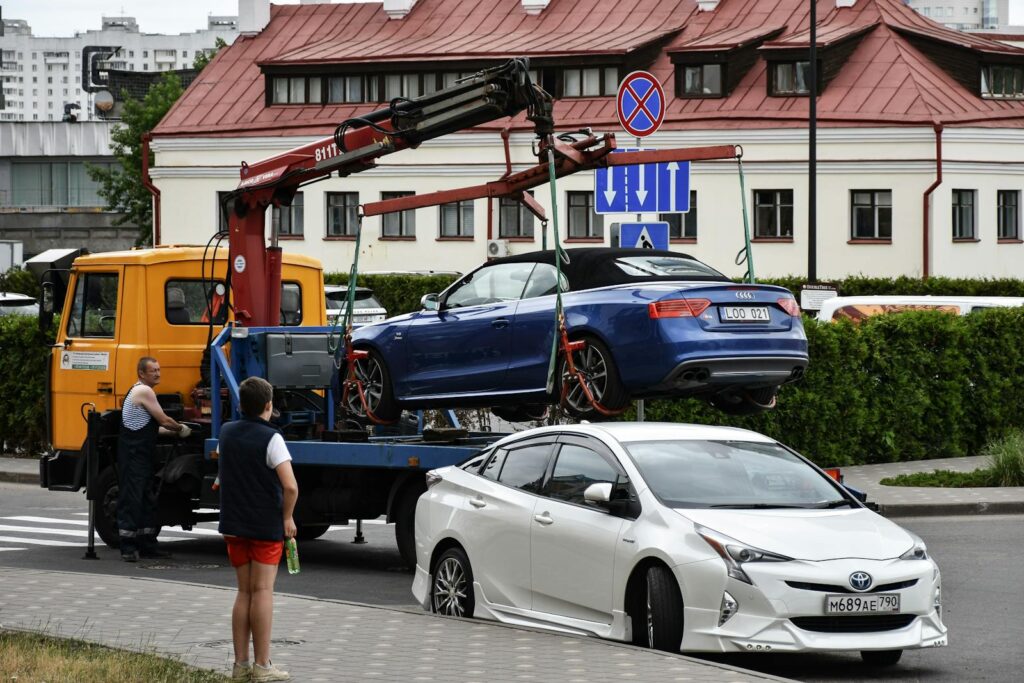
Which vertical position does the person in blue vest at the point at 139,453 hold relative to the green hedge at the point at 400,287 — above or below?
below

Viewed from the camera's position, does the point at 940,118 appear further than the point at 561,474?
Yes

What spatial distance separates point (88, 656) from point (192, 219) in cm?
5230

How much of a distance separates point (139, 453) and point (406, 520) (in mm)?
2812

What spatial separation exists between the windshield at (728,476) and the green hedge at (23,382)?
17.7 metres

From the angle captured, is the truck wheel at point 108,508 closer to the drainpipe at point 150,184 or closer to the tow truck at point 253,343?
the tow truck at point 253,343

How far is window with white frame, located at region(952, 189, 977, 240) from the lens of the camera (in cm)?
5316

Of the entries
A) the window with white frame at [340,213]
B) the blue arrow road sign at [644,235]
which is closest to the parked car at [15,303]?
the window with white frame at [340,213]

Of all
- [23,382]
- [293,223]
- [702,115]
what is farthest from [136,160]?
[23,382]

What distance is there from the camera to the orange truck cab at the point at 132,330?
56.3ft

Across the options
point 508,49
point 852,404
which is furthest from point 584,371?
point 508,49

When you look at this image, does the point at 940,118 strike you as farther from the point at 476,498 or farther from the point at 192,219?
the point at 476,498

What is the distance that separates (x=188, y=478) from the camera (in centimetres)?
1658

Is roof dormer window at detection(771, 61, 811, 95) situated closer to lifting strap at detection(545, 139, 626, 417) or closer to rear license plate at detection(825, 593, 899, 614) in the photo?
lifting strap at detection(545, 139, 626, 417)

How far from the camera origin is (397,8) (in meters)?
62.8
